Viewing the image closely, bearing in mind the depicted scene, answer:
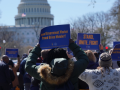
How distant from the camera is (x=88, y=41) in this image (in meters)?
8.78

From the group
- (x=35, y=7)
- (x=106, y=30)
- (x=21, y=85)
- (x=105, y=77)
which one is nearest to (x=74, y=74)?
(x=105, y=77)

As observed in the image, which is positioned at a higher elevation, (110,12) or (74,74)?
(110,12)

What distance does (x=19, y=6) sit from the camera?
421 ft

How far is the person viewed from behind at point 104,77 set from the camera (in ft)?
14.4

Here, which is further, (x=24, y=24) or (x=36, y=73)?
(x=24, y=24)

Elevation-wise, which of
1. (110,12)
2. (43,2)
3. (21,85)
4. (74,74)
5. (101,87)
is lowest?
(21,85)

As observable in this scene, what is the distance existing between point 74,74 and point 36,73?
1.66 feet

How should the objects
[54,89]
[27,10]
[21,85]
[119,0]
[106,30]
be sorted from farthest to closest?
[27,10] < [106,30] < [119,0] < [21,85] < [54,89]

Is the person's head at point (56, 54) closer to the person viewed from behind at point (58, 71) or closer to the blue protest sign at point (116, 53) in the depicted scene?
the person viewed from behind at point (58, 71)

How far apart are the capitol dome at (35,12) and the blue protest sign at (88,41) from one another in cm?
11694

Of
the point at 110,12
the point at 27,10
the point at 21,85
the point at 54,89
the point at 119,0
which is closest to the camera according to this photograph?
the point at 54,89

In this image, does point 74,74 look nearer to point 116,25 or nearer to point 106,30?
point 116,25

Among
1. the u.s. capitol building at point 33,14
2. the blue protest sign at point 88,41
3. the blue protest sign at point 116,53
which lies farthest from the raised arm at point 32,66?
the u.s. capitol building at point 33,14

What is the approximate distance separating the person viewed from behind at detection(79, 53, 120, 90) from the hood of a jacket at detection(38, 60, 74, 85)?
2.52 ft
